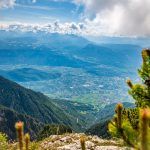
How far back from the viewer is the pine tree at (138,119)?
6.81 m

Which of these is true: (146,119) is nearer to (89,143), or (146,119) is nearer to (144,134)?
(144,134)

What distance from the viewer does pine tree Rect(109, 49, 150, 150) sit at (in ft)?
22.4

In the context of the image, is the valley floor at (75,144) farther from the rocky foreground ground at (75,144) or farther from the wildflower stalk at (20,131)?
the wildflower stalk at (20,131)

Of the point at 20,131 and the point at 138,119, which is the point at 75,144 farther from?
the point at 20,131

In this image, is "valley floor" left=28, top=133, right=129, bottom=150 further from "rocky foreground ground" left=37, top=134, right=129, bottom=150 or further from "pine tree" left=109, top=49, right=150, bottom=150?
"pine tree" left=109, top=49, right=150, bottom=150

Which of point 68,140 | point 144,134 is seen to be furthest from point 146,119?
point 68,140

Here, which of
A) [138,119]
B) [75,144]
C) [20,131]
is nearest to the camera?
[20,131]

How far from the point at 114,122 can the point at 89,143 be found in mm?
35253

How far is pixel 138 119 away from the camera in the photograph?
41.9ft

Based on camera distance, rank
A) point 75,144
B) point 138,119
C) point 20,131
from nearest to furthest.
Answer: point 20,131, point 138,119, point 75,144

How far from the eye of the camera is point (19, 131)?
25.7 ft

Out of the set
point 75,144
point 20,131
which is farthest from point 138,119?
point 75,144

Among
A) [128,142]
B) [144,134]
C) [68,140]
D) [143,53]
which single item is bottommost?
[68,140]

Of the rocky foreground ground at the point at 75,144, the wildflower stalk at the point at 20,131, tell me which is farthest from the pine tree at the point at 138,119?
the rocky foreground ground at the point at 75,144
